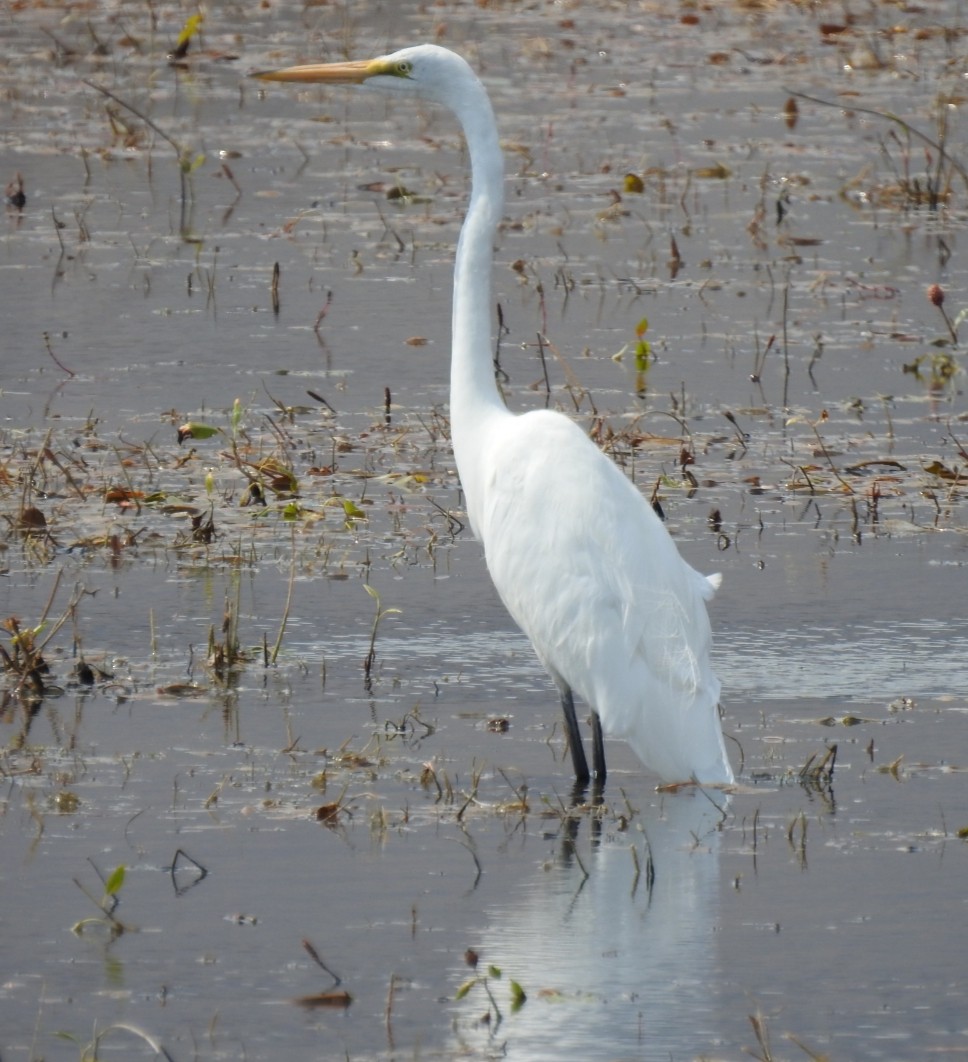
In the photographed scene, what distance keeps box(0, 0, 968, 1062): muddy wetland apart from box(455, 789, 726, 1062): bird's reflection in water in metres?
0.01

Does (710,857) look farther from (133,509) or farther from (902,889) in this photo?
(133,509)

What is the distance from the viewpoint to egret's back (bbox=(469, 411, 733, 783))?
15.5ft

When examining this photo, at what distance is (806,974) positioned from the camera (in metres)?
3.91

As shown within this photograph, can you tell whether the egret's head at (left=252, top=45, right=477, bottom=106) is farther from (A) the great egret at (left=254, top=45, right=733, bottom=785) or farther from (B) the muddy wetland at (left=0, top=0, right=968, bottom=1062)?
(B) the muddy wetland at (left=0, top=0, right=968, bottom=1062)

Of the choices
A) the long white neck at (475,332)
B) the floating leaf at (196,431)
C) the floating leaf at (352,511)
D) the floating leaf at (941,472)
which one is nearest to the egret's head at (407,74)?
the long white neck at (475,332)

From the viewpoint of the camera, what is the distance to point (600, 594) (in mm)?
4852

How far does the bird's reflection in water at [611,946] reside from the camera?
3645 millimetres

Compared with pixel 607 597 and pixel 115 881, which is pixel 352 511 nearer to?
pixel 607 597

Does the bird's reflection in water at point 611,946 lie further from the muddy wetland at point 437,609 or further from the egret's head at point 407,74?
the egret's head at point 407,74

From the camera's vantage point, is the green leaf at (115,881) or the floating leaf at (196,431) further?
the floating leaf at (196,431)

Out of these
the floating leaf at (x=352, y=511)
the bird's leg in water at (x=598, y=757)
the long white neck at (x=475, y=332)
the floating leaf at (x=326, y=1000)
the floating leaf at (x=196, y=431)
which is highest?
the long white neck at (x=475, y=332)

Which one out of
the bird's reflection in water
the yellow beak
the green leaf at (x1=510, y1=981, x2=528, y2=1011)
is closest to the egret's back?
the bird's reflection in water

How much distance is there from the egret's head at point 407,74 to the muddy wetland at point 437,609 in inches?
54.2

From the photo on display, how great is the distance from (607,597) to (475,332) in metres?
0.90
